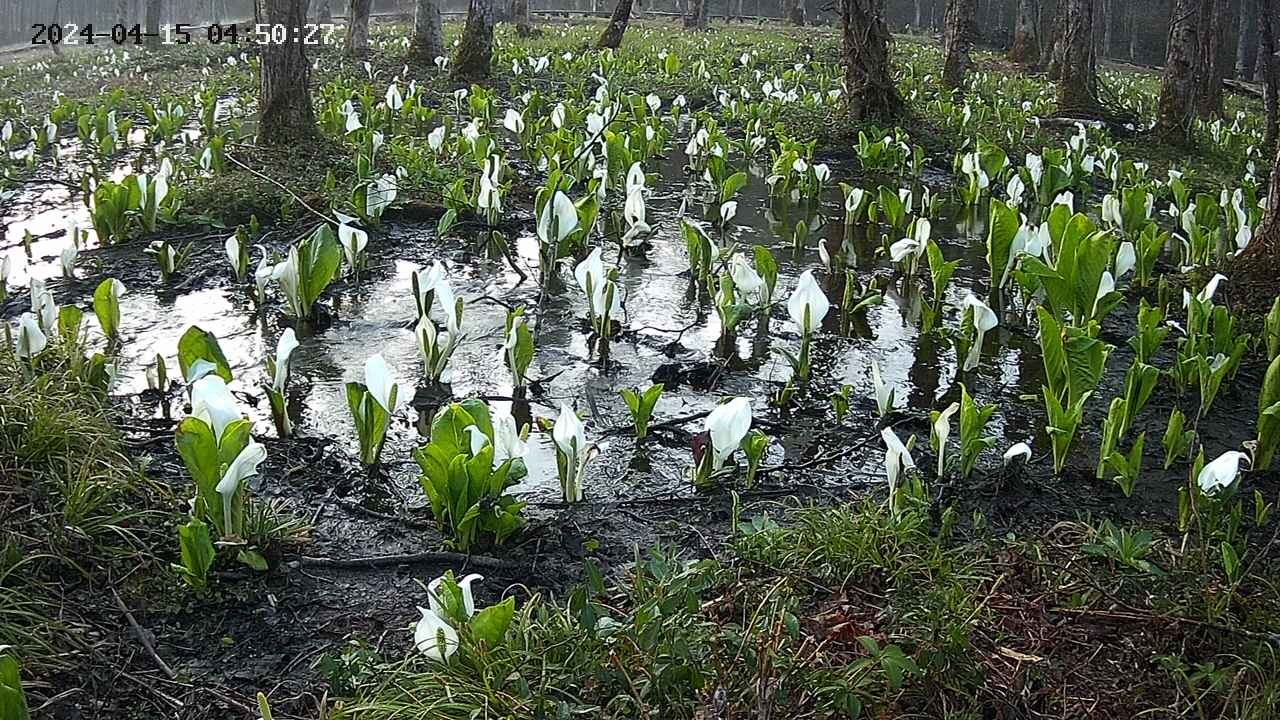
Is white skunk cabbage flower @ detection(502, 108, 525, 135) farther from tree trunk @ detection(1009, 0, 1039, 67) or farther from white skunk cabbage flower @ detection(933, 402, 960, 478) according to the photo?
tree trunk @ detection(1009, 0, 1039, 67)

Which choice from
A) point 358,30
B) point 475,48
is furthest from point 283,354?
point 358,30

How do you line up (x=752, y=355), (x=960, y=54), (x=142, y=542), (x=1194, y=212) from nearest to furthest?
(x=142, y=542) → (x=752, y=355) → (x=1194, y=212) → (x=960, y=54)

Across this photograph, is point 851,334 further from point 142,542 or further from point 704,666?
point 142,542

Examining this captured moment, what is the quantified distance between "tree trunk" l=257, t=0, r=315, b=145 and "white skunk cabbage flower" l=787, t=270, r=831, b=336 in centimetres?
472

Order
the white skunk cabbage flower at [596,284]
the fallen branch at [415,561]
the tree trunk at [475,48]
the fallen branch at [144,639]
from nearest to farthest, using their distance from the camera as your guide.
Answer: the fallen branch at [144,639], the fallen branch at [415,561], the white skunk cabbage flower at [596,284], the tree trunk at [475,48]

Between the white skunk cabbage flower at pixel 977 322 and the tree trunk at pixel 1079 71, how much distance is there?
8475 millimetres

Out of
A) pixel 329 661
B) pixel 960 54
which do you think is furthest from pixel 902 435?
pixel 960 54

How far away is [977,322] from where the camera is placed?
3.79 metres

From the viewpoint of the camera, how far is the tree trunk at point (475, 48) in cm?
1307

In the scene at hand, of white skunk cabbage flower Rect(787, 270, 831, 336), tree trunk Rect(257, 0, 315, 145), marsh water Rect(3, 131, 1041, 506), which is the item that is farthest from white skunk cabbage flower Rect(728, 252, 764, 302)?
tree trunk Rect(257, 0, 315, 145)

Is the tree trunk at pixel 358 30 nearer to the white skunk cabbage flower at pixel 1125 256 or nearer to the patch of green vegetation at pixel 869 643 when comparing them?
the white skunk cabbage flower at pixel 1125 256

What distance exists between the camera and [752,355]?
169 inches

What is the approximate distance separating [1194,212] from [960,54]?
10.5 m

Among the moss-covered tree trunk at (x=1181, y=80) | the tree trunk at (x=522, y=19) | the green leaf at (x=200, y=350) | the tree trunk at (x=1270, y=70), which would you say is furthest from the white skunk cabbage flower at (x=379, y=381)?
the tree trunk at (x=522, y=19)
